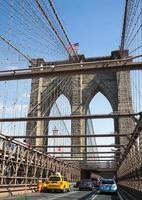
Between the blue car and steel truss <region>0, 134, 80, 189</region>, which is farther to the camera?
the blue car

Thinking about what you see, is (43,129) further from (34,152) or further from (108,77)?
(108,77)

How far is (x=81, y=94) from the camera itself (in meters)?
61.9

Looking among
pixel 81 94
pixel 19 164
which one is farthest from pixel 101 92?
pixel 19 164

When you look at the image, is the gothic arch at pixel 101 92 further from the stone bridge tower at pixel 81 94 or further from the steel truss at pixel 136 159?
the steel truss at pixel 136 159

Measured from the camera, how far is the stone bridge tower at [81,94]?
146 ft

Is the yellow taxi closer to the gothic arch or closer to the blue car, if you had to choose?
the blue car

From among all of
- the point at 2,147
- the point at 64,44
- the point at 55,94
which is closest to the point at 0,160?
the point at 2,147

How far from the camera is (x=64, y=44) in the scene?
27.0 metres

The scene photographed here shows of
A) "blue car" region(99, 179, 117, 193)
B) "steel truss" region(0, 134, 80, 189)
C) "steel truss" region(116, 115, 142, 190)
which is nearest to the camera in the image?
"steel truss" region(116, 115, 142, 190)

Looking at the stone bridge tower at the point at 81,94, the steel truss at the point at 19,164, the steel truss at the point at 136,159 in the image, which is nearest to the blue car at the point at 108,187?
the steel truss at the point at 136,159

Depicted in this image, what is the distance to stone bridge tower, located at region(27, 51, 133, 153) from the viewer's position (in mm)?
44500

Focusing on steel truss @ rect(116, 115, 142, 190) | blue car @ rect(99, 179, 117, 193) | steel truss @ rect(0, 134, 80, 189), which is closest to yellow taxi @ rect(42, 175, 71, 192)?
steel truss @ rect(0, 134, 80, 189)

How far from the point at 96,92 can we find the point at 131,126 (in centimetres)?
2067

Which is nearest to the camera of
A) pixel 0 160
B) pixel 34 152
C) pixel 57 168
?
pixel 0 160
